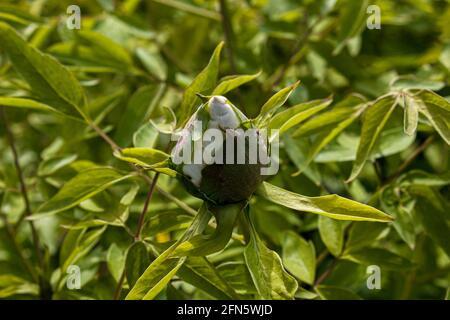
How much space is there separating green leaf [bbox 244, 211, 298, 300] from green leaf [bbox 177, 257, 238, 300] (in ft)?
0.36

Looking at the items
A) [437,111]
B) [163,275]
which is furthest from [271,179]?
[163,275]

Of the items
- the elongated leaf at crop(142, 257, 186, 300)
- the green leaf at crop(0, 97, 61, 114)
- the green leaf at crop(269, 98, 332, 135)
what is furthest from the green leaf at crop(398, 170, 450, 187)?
the green leaf at crop(0, 97, 61, 114)

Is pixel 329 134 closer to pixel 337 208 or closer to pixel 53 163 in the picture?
pixel 337 208

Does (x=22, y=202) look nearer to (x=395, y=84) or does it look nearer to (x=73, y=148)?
(x=73, y=148)

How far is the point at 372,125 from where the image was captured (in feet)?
3.14

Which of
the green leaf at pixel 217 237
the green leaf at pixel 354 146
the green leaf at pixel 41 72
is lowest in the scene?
the green leaf at pixel 217 237

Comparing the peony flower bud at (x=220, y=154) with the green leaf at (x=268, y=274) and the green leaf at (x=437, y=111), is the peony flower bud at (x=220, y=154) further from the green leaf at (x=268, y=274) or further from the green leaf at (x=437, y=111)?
the green leaf at (x=437, y=111)

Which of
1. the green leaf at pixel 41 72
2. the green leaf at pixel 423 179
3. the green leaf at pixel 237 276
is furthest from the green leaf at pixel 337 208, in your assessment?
the green leaf at pixel 41 72

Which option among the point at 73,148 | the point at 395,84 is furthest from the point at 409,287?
the point at 73,148

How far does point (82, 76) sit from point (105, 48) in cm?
8

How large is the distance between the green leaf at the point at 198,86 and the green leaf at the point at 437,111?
0.29 metres

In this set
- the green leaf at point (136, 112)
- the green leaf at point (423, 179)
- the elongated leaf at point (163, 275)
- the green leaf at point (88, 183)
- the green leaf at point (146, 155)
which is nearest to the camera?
the elongated leaf at point (163, 275)

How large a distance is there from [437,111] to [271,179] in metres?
0.39

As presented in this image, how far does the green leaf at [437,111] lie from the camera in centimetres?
89
